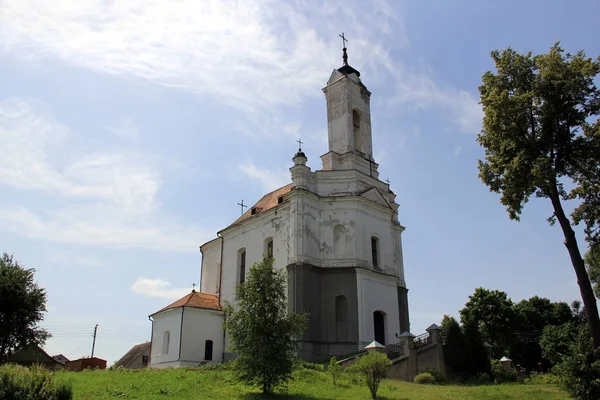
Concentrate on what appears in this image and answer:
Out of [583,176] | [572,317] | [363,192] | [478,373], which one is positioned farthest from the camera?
[572,317]

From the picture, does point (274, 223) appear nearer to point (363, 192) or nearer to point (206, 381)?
point (363, 192)

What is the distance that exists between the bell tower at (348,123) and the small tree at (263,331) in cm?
1705

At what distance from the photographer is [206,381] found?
20.8 metres

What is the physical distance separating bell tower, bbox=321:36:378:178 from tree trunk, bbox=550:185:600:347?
16212 mm

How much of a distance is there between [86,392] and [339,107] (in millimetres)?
25833

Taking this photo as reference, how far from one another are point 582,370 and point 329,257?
17047 mm

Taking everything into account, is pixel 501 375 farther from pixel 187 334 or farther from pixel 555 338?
pixel 555 338

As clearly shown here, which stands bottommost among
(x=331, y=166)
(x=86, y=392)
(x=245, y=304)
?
(x=86, y=392)

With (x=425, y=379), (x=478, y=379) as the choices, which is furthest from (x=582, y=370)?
(x=478, y=379)

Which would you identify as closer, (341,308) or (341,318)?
(341,318)

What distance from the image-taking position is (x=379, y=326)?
32.8m

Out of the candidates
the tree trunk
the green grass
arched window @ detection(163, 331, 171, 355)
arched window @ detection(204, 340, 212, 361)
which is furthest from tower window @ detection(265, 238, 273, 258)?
the tree trunk

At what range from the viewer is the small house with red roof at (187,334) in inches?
1294

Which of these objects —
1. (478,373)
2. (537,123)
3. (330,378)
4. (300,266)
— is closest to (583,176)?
(537,123)
